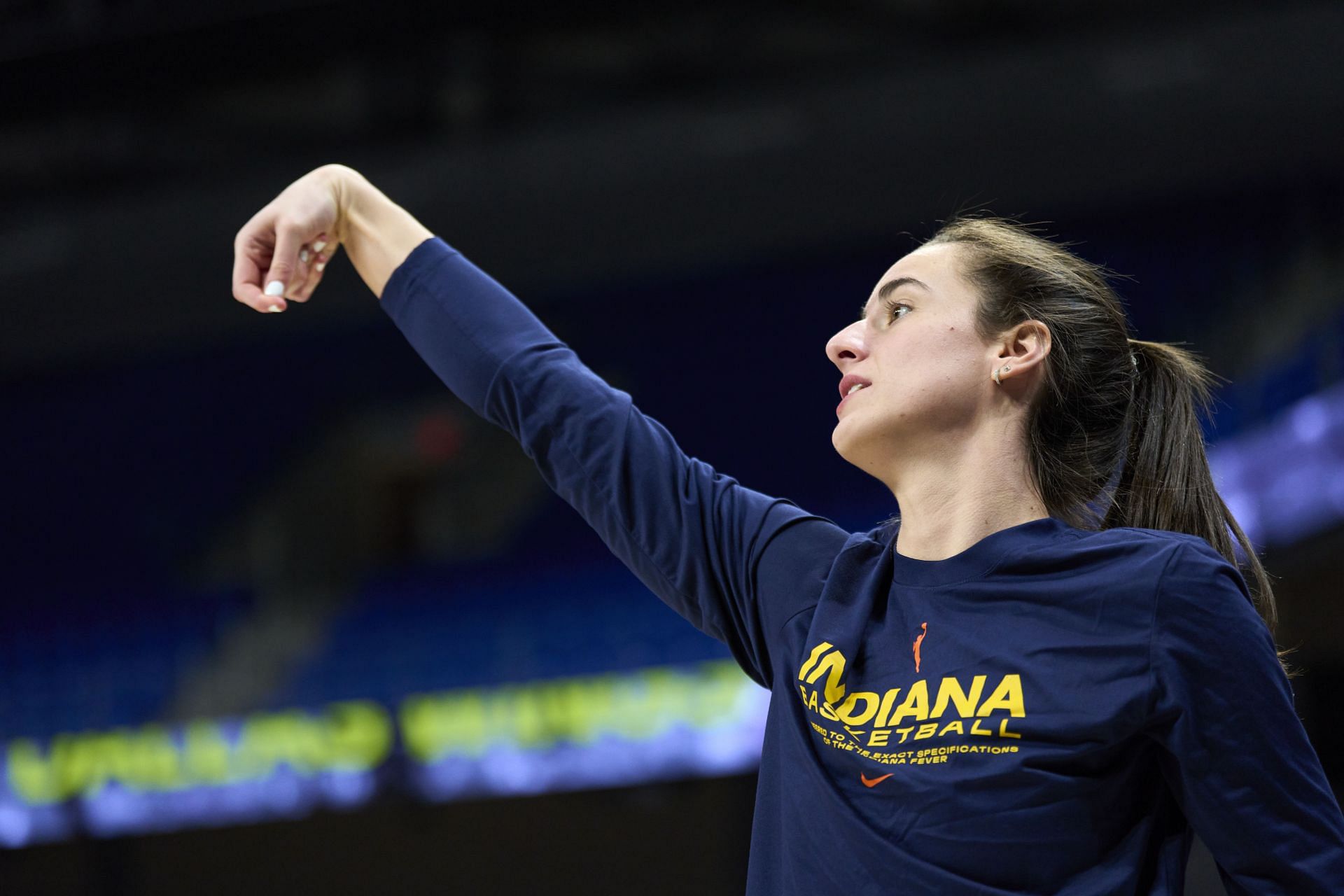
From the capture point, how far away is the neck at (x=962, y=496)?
3.47 feet

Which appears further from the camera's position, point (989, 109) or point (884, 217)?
point (884, 217)

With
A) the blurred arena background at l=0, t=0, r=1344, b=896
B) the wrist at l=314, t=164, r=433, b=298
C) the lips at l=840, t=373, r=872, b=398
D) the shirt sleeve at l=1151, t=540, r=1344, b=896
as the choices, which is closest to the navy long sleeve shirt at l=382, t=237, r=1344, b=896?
the shirt sleeve at l=1151, t=540, r=1344, b=896

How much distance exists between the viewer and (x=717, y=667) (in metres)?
5.14

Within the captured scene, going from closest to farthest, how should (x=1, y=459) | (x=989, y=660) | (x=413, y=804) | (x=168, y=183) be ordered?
1. (x=989, y=660)
2. (x=413, y=804)
3. (x=168, y=183)
4. (x=1, y=459)

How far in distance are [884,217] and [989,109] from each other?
0.88 metres

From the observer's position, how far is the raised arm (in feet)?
3.76

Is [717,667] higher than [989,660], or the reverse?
[989,660]

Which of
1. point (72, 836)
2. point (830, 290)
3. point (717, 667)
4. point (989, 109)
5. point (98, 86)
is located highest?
point (98, 86)

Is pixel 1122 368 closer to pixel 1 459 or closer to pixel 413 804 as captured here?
pixel 413 804

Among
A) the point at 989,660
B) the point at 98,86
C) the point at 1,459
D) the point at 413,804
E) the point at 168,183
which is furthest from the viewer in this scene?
the point at 1,459

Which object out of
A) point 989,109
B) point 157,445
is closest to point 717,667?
point 989,109

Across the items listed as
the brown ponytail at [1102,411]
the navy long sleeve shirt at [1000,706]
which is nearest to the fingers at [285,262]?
the navy long sleeve shirt at [1000,706]

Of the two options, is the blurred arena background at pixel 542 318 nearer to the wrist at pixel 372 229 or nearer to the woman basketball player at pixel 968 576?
the wrist at pixel 372 229

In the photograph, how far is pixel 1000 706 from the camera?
35.8 inches
